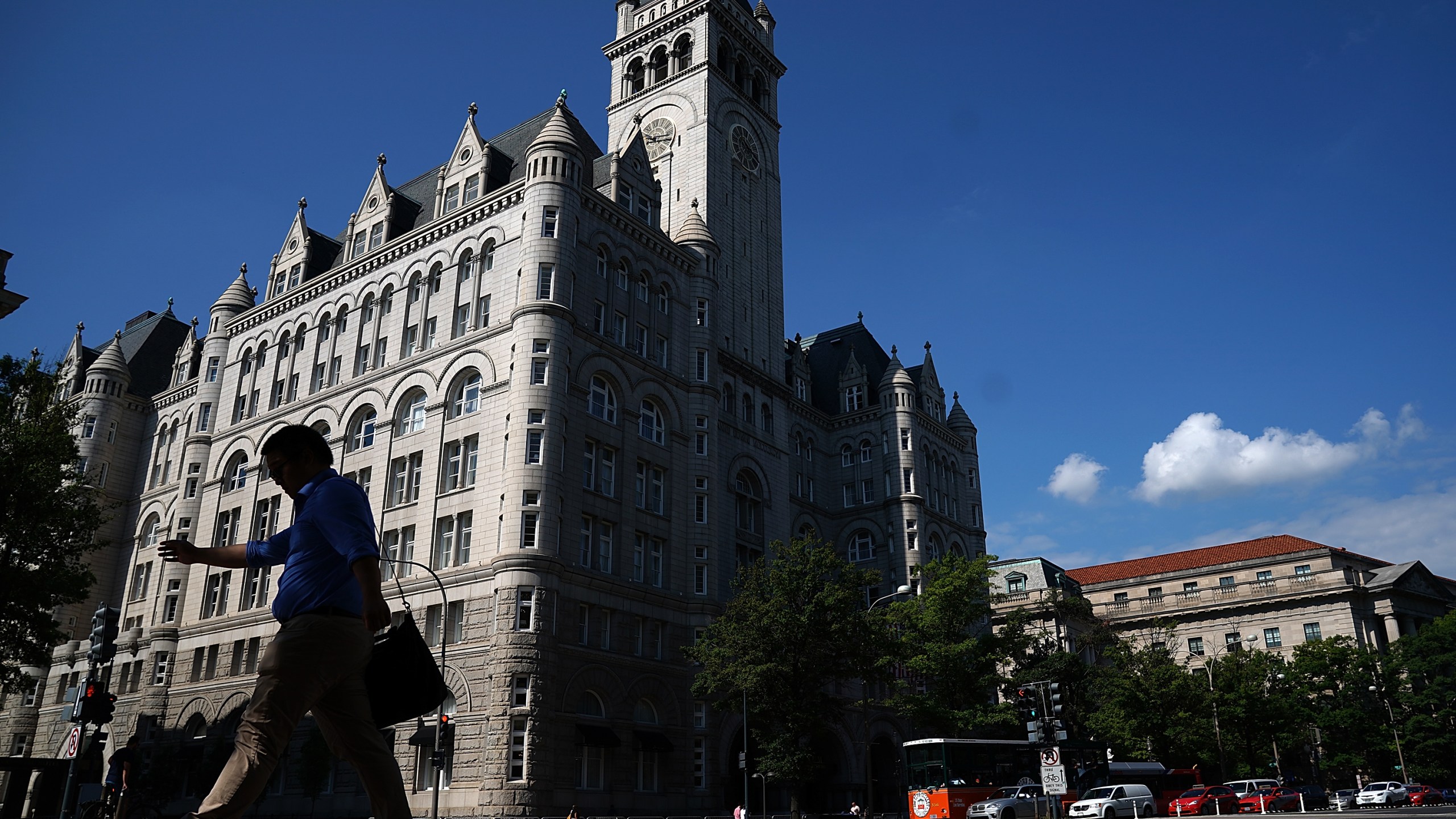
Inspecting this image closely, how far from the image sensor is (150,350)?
7988 centimetres

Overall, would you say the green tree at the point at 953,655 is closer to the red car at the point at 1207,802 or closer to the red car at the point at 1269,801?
Result: the red car at the point at 1207,802

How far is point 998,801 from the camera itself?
39938mm

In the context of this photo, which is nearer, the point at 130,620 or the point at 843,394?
the point at 130,620

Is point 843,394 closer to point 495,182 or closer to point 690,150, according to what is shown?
point 690,150

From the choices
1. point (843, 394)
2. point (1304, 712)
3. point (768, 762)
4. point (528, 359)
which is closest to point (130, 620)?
point (528, 359)

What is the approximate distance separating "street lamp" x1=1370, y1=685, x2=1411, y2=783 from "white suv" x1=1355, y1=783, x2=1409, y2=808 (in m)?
12.6

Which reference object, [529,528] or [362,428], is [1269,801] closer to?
[529,528]

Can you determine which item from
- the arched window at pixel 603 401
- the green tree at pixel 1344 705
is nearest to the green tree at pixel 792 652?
the arched window at pixel 603 401

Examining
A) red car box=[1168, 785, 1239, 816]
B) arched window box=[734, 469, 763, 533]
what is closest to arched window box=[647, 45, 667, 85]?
arched window box=[734, 469, 763, 533]

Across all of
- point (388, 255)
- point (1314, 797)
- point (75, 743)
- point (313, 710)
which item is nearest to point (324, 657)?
point (313, 710)

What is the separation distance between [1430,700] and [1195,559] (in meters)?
30.5

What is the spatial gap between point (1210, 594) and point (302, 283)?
256 feet

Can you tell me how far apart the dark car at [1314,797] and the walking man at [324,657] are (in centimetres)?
6236

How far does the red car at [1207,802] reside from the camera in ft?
165
